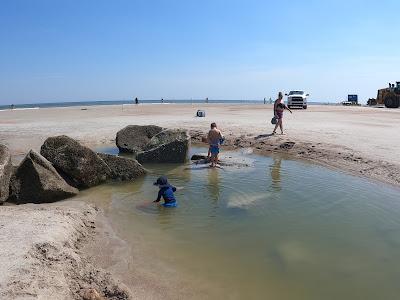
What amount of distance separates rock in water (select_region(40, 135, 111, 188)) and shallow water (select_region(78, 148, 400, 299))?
18.0 inches

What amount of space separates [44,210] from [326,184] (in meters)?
7.14

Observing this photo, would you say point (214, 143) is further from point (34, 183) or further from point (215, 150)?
point (34, 183)

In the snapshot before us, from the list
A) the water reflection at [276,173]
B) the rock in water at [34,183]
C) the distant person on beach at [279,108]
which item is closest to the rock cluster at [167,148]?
the water reflection at [276,173]

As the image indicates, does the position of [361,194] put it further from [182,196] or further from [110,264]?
[110,264]

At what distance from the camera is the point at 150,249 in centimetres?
673

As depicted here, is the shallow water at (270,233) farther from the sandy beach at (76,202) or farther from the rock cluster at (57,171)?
the sandy beach at (76,202)

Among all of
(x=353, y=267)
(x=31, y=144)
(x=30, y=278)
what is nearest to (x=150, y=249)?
(x=30, y=278)

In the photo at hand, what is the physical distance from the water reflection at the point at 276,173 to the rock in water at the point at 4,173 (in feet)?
21.3

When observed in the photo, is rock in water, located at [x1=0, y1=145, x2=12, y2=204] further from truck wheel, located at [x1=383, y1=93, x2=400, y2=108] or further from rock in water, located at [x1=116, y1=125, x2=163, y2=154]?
truck wheel, located at [x1=383, y1=93, x2=400, y2=108]

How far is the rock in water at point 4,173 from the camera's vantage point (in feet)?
29.4

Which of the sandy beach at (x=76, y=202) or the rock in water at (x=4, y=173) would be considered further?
the rock in water at (x=4, y=173)

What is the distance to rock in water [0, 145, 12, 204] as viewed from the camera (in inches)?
353

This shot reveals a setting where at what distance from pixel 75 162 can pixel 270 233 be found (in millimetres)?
5802

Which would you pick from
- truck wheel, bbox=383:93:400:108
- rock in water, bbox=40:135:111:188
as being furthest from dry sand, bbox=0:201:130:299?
truck wheel, bbox=383:93:400:108
